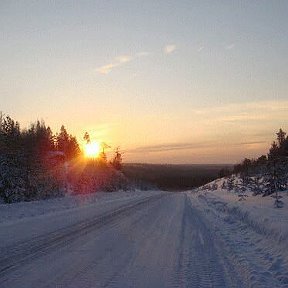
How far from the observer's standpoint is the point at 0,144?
1496 inches

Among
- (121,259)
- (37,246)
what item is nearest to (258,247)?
(121,259)

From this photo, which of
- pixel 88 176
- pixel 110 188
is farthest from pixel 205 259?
pixel 110 188

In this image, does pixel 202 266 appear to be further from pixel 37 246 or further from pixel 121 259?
pixel 37 246

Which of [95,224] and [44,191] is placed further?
→ [44,191]

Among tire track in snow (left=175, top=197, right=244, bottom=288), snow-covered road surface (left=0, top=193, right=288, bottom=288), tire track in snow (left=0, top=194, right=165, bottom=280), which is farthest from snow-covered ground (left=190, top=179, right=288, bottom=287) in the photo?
tire track in snow (left=0, top=194, right=165, bottom=280)

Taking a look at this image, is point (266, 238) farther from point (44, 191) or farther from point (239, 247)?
point (44, 191)

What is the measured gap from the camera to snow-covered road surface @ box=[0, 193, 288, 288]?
7.62 meters

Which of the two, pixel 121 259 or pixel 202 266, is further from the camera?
pixel 121 259

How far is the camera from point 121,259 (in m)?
9.76

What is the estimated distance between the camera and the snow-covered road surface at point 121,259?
7.62 metres

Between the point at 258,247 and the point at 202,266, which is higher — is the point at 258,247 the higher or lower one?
the lower one

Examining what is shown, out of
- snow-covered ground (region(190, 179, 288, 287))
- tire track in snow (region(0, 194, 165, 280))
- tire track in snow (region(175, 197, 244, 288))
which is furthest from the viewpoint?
tire track in snow (region(0, 194, 165, 280))

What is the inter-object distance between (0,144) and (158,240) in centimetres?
2797

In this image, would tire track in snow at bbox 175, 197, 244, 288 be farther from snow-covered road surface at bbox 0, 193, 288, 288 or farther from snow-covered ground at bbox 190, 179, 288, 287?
snow-covered ground at bbox 190, 179, 288, 287
